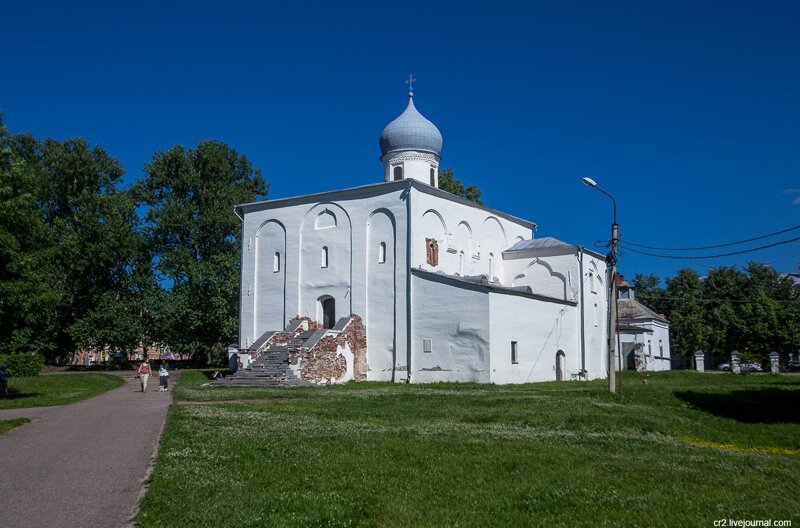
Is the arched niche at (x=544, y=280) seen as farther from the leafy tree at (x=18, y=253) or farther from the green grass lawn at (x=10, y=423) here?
the green grass lawn at (x=10, y=423)

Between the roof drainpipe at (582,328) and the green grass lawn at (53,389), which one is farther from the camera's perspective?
the roof drainpipe at (582,328)

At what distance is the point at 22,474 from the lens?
334 inches

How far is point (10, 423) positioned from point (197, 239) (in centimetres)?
2891

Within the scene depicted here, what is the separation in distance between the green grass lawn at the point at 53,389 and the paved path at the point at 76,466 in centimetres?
354

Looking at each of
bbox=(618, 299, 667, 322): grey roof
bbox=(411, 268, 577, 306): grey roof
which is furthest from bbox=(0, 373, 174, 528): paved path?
bbox=(618, 299, 667, 322): grey roof

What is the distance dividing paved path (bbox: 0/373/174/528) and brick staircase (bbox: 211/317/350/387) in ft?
33.8

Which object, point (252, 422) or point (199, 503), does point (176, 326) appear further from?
point (199, 503)

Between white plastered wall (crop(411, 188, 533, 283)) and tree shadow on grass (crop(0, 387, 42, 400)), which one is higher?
white plastered wall (crop(411, 188, 533, 283))

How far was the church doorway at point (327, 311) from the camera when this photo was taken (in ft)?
101

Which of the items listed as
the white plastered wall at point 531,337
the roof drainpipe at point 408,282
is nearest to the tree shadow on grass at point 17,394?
the roof drainpipe at point 408,282

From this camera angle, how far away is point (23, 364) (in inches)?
1206

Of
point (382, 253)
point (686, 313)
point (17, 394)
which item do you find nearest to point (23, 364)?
point (17, 394)

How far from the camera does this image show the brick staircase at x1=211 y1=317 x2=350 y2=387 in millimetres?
26422

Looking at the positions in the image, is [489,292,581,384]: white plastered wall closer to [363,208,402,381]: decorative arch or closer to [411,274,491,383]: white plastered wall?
[411,274,491,383]: white plastered wall
